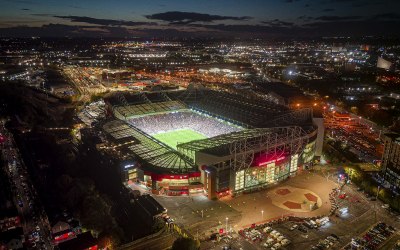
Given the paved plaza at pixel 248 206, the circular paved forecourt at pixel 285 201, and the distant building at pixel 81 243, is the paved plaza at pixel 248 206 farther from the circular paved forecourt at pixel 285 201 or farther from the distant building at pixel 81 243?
the distant building at pixel 81 243

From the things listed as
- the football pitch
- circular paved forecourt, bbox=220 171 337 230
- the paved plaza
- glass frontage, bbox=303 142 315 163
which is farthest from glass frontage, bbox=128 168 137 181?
glass frontage, bbox=303 142 315 163

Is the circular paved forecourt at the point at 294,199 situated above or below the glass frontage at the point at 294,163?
below

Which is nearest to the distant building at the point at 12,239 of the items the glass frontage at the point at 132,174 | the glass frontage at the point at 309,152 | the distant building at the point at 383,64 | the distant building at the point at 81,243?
the distant building at the point at 81,243

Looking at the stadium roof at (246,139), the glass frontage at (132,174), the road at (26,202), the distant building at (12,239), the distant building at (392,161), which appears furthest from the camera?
the distant building at (392,161)

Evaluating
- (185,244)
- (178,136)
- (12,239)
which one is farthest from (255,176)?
(12,239)

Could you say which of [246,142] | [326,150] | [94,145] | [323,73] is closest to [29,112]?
[94,145]

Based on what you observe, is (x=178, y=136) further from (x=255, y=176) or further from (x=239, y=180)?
(x=239, y=180)
